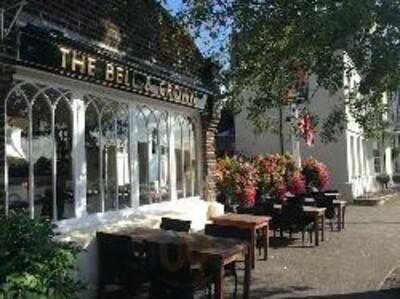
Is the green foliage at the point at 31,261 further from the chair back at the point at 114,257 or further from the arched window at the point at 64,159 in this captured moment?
the arched window at the point at 64,159

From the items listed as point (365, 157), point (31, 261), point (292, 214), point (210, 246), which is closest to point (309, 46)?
point (210, 246)

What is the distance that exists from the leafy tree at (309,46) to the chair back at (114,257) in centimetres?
319

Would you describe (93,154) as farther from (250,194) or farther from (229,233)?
(250,194)

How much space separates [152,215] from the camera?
11.3 m

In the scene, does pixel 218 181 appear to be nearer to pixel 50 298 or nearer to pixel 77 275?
pixel 77 275

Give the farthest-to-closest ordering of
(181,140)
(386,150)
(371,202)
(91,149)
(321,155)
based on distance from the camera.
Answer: (386,150) < (321,155) < (371,202) < (181,140) < (91,149)

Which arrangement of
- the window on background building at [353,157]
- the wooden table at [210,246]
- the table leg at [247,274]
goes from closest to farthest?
the wooden table at [210,246] → the table leg at [247,274] → the window on background building at [353,157]

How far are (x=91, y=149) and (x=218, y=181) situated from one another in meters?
6.43

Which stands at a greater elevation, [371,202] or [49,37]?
[49,37]

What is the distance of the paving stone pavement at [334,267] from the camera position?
9.70 meters

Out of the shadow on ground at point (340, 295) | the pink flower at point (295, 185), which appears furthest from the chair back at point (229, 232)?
the pink flower at point (295, 185)

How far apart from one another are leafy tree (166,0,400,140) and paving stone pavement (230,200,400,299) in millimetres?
2143

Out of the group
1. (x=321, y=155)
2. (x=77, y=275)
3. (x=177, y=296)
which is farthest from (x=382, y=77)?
(x=321, y=155)

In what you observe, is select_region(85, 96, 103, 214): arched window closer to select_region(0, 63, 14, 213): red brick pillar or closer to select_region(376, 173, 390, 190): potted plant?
select_region(0, 63, 14, 213): red brick pillar
